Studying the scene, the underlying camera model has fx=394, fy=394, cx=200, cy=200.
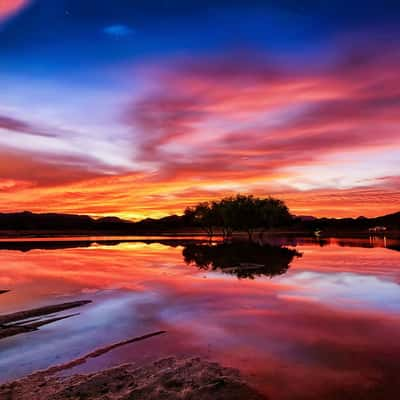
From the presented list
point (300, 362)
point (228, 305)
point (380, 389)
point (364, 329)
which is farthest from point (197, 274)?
point (380, 389)

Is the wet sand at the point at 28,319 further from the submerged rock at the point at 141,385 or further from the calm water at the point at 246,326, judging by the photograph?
the submerged rock at the point at 141,385

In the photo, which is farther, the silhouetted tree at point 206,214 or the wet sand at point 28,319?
the silhouetted tree at point 206,214

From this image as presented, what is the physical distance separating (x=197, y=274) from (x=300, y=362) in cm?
1930

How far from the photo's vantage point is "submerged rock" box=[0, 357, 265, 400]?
8539 mm

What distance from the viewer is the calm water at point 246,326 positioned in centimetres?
1010

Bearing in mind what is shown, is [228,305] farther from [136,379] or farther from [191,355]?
[136,379]

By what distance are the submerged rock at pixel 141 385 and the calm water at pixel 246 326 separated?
2.26 ft

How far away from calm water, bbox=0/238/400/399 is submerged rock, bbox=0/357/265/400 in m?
0.69

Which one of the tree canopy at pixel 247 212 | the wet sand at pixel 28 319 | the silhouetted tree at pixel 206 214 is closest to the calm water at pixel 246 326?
the wet sand at pixel 28 319

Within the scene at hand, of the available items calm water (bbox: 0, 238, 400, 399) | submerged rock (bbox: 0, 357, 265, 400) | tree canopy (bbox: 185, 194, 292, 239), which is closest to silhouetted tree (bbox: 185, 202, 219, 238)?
tree canopy (bbox: 185, 194, 292, 239)

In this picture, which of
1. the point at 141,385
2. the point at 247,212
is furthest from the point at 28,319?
the point at 247,212

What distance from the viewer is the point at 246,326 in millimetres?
14750

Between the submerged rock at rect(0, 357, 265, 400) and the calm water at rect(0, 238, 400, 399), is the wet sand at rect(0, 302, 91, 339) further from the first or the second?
the submerged rock at rect(0, 357, 265, 400)

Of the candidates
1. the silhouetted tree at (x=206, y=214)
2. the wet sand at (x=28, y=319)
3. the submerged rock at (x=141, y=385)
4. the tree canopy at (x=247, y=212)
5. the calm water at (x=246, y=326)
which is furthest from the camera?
the silhouetted tree at (x=206, y=214)
